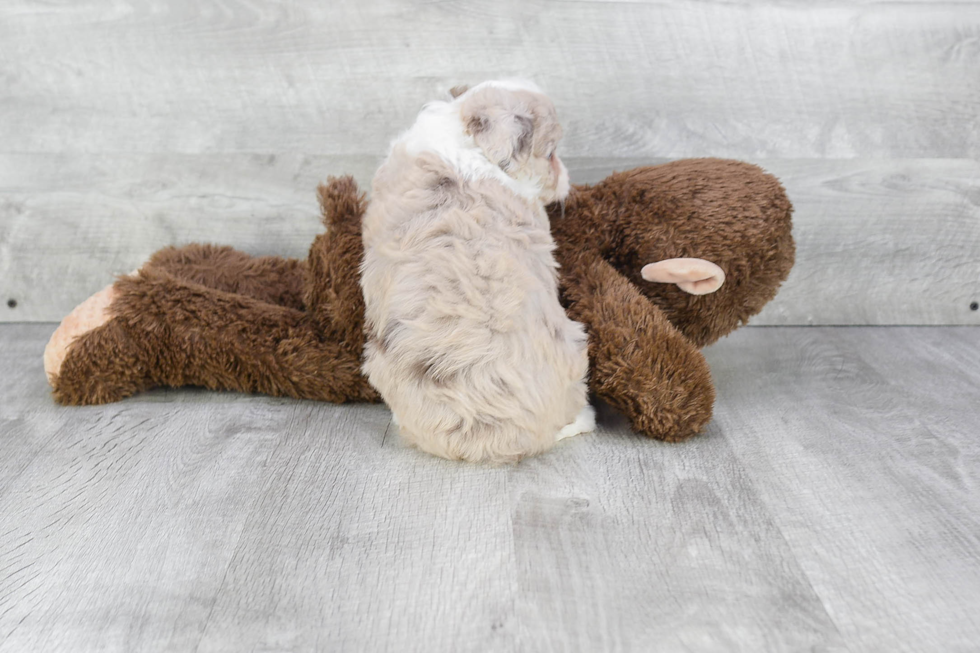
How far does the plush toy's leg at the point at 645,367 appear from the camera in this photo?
110 cm

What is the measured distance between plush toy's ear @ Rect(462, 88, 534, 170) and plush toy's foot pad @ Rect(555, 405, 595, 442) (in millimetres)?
369

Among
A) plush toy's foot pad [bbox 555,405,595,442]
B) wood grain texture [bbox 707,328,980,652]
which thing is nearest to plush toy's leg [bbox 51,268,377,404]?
plush toy's foot pad [bbox 555,405,595,442]


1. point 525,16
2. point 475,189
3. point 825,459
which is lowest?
point 825,459

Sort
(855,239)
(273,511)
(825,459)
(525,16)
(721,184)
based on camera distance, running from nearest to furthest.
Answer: (273,511) < (825,459) < (721,184) < (525,16) < (855,239)

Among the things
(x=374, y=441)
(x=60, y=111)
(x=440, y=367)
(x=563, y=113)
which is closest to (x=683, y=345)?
(x=440, y=367)

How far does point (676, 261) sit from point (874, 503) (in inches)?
16.6

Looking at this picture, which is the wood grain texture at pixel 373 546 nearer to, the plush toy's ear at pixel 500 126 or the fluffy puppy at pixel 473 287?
the fluffy puppy at pixel 473 287

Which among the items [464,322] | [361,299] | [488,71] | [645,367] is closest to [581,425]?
[645,367]

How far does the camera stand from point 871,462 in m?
1.08

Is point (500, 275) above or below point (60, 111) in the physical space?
below

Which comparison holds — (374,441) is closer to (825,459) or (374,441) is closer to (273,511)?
(273,511)

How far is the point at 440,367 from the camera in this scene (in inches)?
39.3

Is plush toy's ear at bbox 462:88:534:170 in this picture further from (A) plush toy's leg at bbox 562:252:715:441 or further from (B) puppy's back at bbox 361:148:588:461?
(A) plush toy's leg at bbox 562:252:715:441

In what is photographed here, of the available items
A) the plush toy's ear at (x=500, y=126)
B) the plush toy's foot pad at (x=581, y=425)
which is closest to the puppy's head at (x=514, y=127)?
the plush toy's ear at (x=500, y=126)
